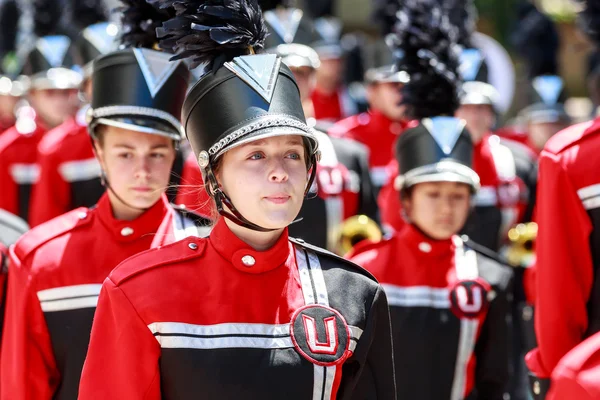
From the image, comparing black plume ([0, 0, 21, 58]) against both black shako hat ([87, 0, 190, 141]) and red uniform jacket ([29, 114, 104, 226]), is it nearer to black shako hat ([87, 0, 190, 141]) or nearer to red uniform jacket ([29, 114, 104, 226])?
red uniform jacket ([29, 114, 104, 226])

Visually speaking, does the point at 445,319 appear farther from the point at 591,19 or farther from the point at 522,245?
the point at 522,245

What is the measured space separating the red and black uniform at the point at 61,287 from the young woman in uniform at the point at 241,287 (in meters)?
0.84

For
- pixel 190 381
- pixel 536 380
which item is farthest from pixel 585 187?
pixel 190 381

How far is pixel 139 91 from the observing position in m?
4.07

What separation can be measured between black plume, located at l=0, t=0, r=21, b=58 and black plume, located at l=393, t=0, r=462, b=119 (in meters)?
6.57

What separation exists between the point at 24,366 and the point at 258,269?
42.1 inches

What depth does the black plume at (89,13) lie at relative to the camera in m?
8.12

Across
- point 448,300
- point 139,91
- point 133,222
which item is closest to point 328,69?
point 448,300

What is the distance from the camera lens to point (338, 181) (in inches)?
244

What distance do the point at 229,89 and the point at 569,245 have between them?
133 cm

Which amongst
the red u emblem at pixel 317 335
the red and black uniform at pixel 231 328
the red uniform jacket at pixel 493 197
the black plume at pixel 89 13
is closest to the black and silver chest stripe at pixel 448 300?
the red and black uniform at pixel 231 328

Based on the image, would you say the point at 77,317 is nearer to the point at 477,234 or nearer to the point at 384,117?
the point at 477,234

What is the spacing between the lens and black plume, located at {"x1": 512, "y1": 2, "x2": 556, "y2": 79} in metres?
10.4

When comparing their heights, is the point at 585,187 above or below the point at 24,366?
above
